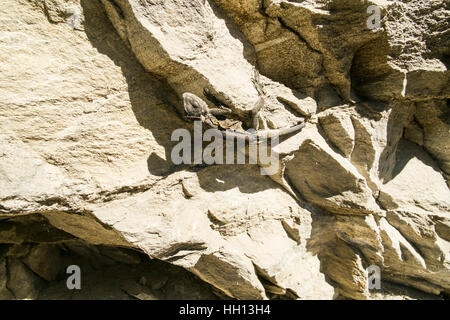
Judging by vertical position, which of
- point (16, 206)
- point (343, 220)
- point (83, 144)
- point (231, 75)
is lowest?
point (343, 220)

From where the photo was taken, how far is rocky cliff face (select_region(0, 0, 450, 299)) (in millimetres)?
2842

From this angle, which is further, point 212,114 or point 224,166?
point 224,166

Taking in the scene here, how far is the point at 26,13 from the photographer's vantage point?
2.76m

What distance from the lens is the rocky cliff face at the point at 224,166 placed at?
9.32 ft

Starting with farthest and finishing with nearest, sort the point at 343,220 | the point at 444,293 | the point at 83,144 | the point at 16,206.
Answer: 1. the point at 444,293
2. the point at 343,220
3. the point at 83,144
4. the point at 16,206

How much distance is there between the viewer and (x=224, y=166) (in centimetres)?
374

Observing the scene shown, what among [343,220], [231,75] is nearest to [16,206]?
[231,75]

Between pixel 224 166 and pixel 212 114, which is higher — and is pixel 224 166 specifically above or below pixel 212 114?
below

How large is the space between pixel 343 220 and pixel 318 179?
3.06 ft

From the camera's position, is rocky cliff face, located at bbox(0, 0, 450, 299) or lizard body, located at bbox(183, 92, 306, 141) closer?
rocky cliff face, located at bbox(0, 0, 450, 299)

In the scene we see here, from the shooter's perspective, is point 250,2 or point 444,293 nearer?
point 250,2

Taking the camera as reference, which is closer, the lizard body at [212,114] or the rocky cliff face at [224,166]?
the rocky cliff face at [224,166]

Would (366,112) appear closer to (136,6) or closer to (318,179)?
(318,179)

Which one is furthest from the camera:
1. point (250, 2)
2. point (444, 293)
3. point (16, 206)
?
point (444, 293)
